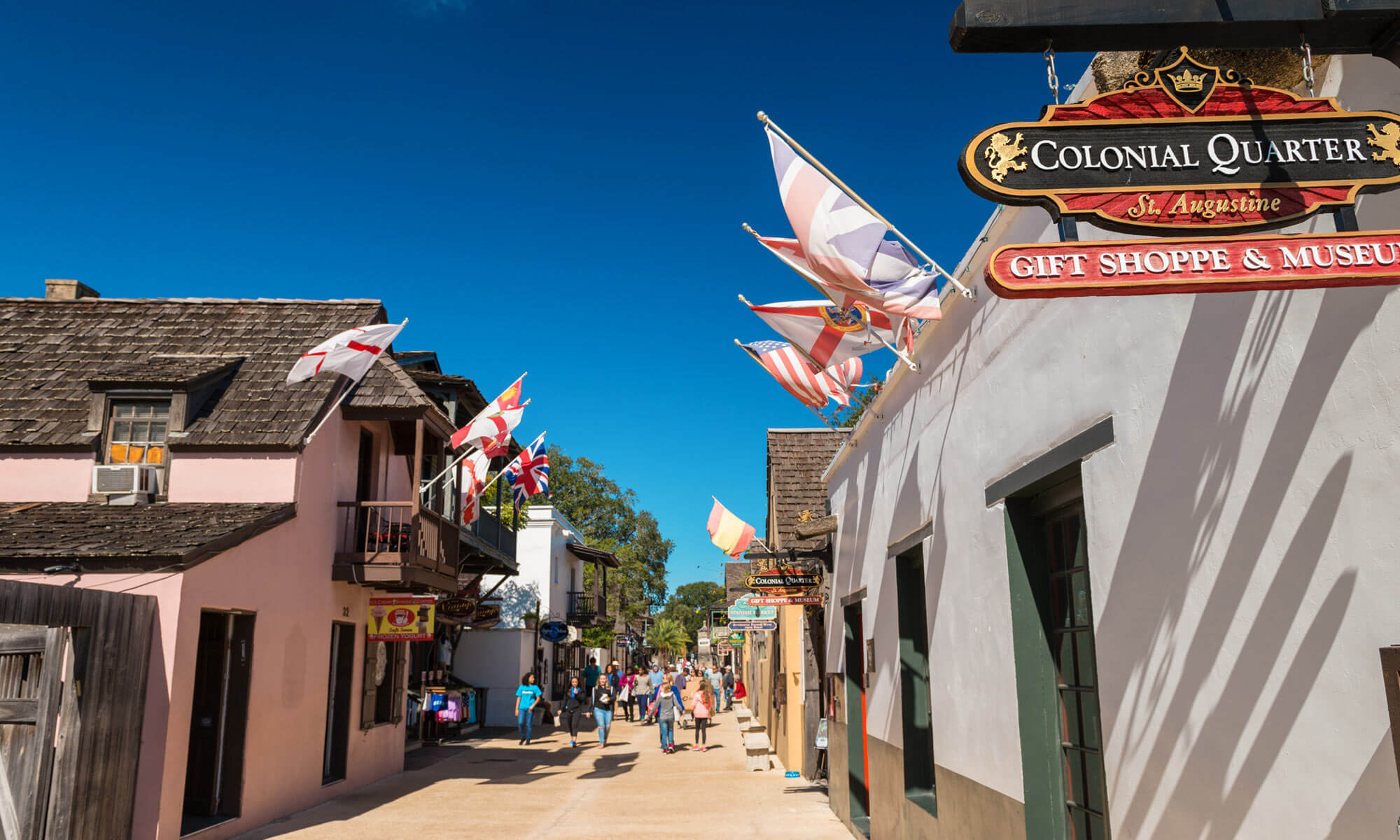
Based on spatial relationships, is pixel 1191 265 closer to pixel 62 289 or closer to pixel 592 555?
pixel 62 289

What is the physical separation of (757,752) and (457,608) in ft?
24.8

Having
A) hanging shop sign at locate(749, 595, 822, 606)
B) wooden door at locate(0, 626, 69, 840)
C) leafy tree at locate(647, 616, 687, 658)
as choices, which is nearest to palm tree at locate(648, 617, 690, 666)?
leafy tree at locate(647, 616, 687, 658)

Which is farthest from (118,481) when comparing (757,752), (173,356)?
(757,752)

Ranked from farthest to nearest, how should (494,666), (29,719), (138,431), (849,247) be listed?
(494,666)
(138,431)
(29,719)
(849,247)

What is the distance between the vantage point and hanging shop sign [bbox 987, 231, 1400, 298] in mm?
2586

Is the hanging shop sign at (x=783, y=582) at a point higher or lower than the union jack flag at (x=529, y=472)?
lower

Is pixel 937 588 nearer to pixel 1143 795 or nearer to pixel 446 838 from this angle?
pixel 1143 795

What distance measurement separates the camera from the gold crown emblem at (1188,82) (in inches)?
116

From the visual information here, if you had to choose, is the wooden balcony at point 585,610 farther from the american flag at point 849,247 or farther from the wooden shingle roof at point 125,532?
the american flag at point 849,247

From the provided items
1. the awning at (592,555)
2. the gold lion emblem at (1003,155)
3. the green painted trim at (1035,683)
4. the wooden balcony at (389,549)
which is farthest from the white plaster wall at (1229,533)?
the awning at (592,555)

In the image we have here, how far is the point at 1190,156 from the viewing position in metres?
2.86

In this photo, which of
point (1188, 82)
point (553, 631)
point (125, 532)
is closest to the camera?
point (1188, 82)

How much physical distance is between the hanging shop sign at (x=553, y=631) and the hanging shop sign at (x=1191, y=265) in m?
27.9

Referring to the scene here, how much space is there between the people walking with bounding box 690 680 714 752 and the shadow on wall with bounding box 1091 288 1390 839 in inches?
717
